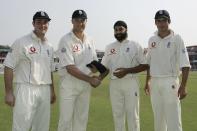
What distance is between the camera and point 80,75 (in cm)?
629

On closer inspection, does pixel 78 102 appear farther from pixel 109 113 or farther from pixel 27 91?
pixel 109 113

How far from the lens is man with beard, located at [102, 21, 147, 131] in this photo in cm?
694

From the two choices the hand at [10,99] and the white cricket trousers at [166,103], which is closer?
the hand at [10,99]

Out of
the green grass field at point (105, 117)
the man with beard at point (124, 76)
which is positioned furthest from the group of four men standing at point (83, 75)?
the green grass field at point (105, 117)

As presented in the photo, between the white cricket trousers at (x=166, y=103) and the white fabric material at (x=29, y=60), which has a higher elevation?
the white fabric material at (x=29, y=60)

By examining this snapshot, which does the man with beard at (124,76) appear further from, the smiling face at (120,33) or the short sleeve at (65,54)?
the short sleeve at (65,54)

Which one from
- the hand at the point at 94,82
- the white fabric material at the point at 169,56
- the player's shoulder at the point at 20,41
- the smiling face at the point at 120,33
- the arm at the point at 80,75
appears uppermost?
the smiling face at the point at 120,33

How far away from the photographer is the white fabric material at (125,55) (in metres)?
7.10

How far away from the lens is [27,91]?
5930 mm

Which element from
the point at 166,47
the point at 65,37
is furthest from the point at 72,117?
the point at 166,47

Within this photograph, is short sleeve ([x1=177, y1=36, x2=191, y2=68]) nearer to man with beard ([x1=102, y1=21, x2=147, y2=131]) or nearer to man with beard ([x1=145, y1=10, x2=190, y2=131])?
man with beard ([x1=145, y1=10, x2=190, y2=131])

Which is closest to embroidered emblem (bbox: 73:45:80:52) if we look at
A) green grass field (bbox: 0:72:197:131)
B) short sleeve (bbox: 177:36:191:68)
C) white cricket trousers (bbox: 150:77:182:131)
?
white cricket trousers (bbox: 150:77:182:131)

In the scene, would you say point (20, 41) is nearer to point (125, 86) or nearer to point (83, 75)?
point (83, 75)

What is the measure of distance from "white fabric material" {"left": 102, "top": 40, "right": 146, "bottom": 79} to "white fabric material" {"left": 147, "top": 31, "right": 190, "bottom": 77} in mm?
415
